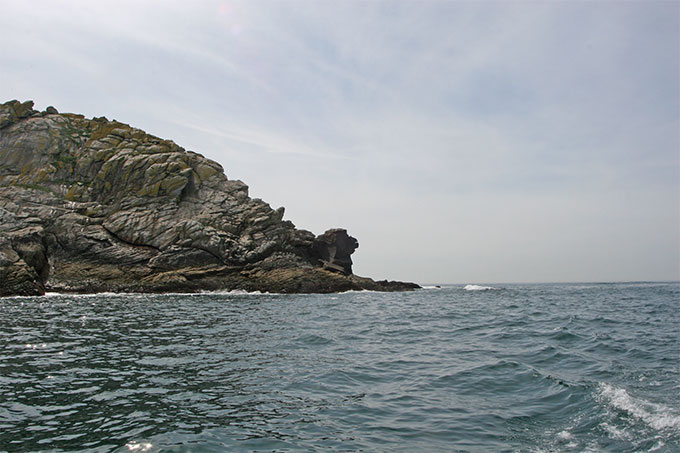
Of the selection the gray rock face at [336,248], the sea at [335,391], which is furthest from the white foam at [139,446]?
the gray rock face at [336,248]

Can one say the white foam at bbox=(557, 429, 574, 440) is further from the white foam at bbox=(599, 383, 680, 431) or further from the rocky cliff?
the rocky cliff

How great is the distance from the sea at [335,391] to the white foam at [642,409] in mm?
38

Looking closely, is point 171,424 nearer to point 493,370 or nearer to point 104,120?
point 493,370

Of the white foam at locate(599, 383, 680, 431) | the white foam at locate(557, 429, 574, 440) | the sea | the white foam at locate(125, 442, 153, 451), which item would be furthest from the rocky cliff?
the white foam at locate(557, 429, 574, 440)

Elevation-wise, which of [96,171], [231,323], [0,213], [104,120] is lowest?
[231,323]

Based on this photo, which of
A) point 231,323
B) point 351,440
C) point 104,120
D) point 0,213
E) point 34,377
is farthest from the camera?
point 104,120

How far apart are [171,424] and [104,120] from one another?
82.0 metres

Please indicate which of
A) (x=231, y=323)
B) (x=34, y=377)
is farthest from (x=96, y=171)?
(x=34, y=377)

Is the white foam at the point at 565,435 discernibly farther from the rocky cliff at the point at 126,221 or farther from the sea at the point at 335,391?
the rocky cliff at the point at 126,221

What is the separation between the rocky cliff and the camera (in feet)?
171

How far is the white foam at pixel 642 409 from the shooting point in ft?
26.9

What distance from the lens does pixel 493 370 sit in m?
12.9

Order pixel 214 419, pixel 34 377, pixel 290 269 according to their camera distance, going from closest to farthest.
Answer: pixel 214 419, pixel 34 377, pixel 290 269

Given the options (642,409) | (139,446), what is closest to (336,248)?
(642,409)
